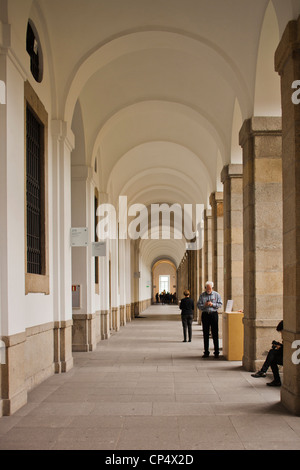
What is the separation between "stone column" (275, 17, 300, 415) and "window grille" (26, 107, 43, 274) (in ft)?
13.8

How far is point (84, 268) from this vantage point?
13281 millimetres

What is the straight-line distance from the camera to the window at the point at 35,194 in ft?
28.4

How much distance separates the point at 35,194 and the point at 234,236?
17.9 ft

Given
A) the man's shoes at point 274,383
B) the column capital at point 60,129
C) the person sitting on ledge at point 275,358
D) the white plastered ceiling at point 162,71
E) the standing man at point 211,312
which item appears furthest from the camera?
the standing man at point 211,312

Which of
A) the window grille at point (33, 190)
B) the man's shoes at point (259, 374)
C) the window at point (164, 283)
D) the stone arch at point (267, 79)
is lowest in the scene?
the window at point (164, 283)

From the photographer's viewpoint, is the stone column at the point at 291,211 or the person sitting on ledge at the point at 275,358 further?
the person sitting on ledge at the point at 275,358

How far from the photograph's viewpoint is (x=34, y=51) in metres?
9.43

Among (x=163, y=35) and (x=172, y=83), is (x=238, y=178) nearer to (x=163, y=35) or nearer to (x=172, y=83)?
(x=172, y=83)

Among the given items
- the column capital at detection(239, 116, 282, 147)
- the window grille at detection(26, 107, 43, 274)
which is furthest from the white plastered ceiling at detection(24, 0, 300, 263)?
the window grille at detection(26, 107, 43, 274)

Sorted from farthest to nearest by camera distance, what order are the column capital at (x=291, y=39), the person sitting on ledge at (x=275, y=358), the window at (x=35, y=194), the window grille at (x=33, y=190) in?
the window grille at (x=33, y=190), the window at (x=35, y=194), the person sitting on ledge at (x=275, y=358), the column capital at (x=291, y=39)

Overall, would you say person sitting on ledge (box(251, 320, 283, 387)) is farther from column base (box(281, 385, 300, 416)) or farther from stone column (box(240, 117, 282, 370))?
stone column (box(240, 117, 282, 370))

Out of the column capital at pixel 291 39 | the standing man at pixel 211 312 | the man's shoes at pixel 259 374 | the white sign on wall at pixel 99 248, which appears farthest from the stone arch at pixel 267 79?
the white sign on wall at pixel 99 248

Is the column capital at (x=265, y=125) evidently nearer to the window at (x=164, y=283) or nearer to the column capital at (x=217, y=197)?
the column capital at (x=217, y=197)
